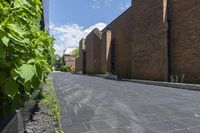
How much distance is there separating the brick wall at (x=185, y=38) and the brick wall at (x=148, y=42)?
76 cm

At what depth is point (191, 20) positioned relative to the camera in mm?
13820

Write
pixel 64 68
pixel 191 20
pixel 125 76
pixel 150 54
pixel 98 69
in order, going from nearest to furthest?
1. pixel 191 20
2. pixel 150 54
3. pixel 125 76
4. pixel 98 69
5. pixel 64 68

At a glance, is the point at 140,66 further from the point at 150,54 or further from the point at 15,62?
the point at 15,62

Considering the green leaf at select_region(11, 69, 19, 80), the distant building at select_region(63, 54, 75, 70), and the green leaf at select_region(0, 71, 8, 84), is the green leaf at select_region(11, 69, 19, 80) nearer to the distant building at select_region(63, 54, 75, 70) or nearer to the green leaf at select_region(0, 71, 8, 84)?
the green leaf at select_region(0, 71, 8, 84)

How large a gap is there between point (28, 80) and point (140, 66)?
18.5m

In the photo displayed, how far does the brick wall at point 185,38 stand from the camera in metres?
13.4

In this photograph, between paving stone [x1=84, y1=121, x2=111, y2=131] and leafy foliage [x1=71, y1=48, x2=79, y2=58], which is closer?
paving stone [x1=84, y1=121, x2=111, y2=131]

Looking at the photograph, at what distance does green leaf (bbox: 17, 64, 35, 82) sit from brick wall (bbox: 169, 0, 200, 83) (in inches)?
532

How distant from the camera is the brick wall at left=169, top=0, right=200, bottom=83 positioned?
13.4m

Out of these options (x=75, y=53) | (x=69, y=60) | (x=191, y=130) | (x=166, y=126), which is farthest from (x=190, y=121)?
(x=75, y=53)

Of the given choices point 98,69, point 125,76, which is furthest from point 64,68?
point 125,76

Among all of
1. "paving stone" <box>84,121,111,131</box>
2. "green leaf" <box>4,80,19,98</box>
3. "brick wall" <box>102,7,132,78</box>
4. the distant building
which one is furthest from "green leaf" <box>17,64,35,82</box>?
the distant building

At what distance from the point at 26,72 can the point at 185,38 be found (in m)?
14.5

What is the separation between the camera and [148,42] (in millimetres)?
17859
